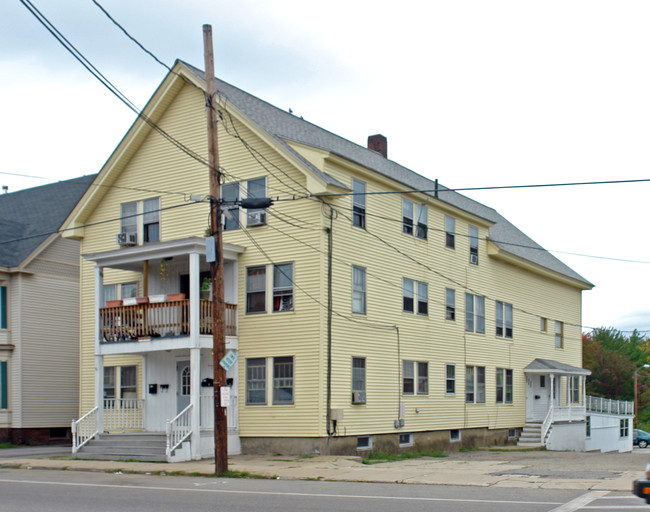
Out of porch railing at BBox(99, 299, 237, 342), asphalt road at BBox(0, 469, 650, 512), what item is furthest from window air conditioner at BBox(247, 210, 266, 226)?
asphalt road at BBox(0, 469, 650, 512)

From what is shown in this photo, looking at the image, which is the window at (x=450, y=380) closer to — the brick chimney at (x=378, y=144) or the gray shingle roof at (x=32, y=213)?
the brick chimney at (x=378, y=144)

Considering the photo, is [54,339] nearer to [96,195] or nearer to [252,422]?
[96,195]

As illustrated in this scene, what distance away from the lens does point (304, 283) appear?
926 inches

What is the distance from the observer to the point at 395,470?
19.0 meters

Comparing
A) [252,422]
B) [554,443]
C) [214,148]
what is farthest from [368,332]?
[554,443]

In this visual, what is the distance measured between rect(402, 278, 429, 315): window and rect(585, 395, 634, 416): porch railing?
15.4 m

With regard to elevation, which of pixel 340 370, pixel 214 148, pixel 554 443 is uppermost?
pixel 214 148

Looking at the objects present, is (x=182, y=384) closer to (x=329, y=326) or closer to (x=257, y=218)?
(x=329, y=326)

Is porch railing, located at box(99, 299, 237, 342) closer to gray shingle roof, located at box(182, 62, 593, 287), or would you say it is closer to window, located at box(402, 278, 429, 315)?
gray shingle roof, located at box(182, 62, 593, 287)

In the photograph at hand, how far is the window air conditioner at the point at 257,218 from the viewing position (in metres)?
24.6

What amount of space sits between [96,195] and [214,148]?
10720mm

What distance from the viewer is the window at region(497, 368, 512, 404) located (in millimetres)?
33594

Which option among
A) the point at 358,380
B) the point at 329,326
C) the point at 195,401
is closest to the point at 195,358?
the point at 195,401

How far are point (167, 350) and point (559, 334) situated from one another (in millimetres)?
23294
